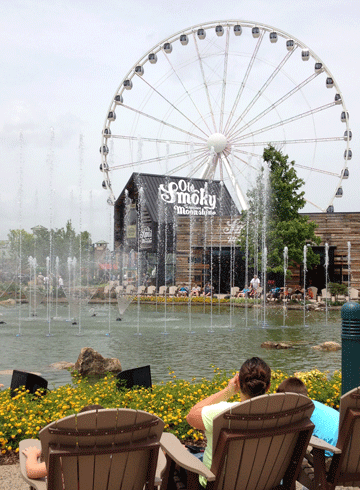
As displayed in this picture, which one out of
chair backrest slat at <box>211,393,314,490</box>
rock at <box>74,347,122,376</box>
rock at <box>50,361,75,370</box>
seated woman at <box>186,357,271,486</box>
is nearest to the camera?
chair backrest slat at <box>211,393,314,490</box>

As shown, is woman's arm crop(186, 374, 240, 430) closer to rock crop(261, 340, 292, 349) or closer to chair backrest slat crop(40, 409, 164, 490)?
chair backrest slat crop(40, 409, 164, 490)

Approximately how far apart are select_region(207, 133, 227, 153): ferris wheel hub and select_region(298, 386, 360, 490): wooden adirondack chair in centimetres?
3301

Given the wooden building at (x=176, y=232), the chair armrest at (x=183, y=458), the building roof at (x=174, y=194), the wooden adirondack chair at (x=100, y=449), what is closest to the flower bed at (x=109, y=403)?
the chair armrest at (x=183, y=458)

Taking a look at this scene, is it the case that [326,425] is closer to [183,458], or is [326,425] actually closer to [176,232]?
[183,458]

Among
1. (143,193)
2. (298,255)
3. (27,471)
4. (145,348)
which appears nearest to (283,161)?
(298,255)

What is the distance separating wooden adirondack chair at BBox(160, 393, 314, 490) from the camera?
275cm

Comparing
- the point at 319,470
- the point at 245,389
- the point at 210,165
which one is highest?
the point at 210,165

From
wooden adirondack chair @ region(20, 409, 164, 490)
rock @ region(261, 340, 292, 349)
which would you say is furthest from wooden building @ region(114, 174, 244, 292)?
wooden adirondack chair @ region(20, 409, 164, 490)

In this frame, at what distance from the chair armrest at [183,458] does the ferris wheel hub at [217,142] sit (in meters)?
33.1

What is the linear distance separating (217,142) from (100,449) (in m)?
33.8

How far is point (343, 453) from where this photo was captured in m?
3.27

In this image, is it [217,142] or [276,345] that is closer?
[276,345]

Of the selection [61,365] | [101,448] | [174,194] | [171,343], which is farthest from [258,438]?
[174,194]

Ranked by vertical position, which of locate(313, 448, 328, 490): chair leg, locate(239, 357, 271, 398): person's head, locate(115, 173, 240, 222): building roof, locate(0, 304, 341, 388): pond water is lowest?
locate(0, 304, 341, 388): pond water
